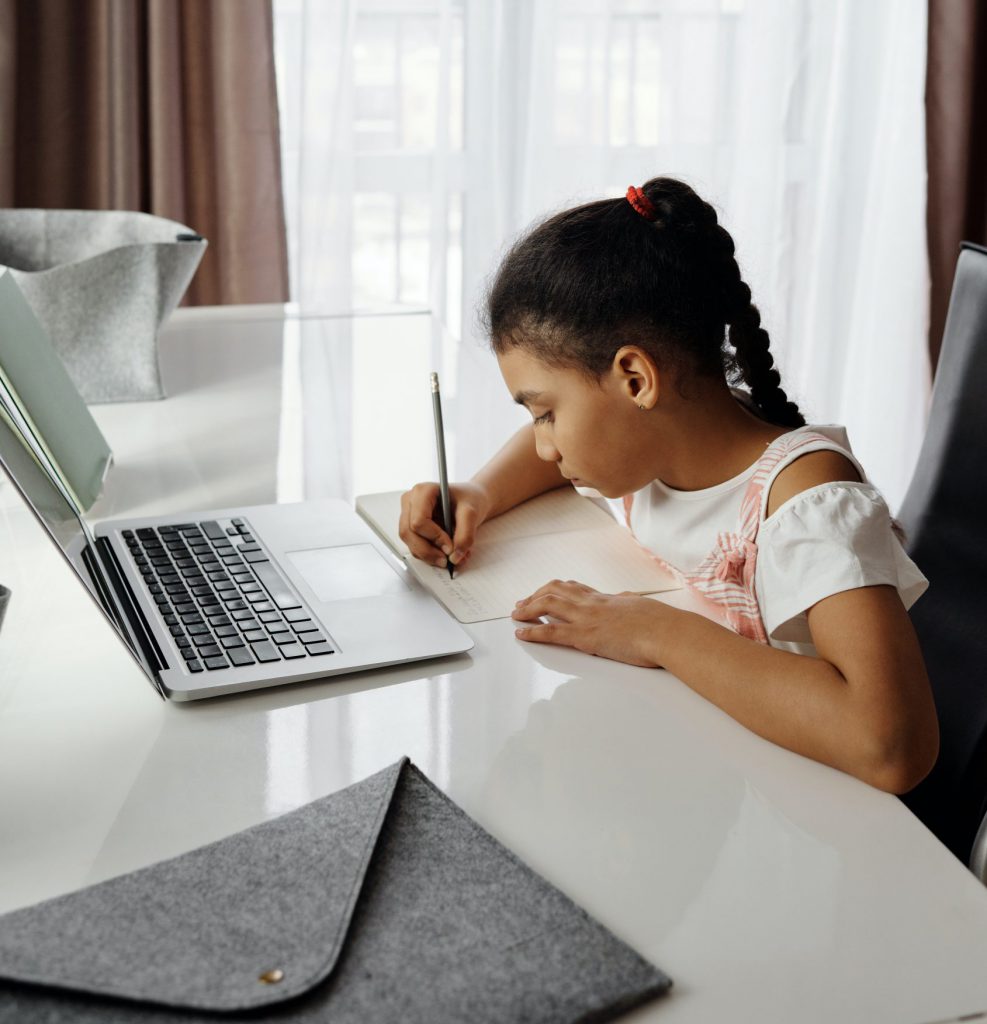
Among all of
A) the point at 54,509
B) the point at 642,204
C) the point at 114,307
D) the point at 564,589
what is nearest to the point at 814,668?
the point at 564,589

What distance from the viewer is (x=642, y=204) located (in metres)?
0.98

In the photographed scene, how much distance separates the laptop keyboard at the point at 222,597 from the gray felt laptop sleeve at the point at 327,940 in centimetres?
23

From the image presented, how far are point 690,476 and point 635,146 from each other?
1642 mm

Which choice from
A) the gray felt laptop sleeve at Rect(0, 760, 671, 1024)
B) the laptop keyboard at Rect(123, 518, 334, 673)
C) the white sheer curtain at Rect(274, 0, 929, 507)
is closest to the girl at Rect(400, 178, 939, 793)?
the laptop keyboard at Rect(123, 518, 334, 673)

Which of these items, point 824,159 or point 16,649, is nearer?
point 16,649

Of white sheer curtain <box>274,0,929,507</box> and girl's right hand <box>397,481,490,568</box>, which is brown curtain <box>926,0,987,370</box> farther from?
girl's right hand <box>397,481,490,568</box>

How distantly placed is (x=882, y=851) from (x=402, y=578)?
1.49ft

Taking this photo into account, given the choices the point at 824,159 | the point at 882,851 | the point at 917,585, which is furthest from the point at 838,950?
the point at 824,159

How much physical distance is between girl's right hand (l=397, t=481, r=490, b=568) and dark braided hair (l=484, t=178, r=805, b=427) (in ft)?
0.47

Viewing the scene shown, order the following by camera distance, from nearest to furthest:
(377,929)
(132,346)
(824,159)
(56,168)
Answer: (377,929) < (132,346) < (56,168) < (824,159)

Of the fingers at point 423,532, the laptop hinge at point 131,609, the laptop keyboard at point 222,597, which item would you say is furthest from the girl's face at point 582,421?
the laptop hinge at point 131,609

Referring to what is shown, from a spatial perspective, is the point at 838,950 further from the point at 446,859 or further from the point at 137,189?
the point at 137,189

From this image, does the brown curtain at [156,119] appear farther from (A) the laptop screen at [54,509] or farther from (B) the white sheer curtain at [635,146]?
(A) the laptop screen at [54,509]

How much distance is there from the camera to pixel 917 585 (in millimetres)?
896
